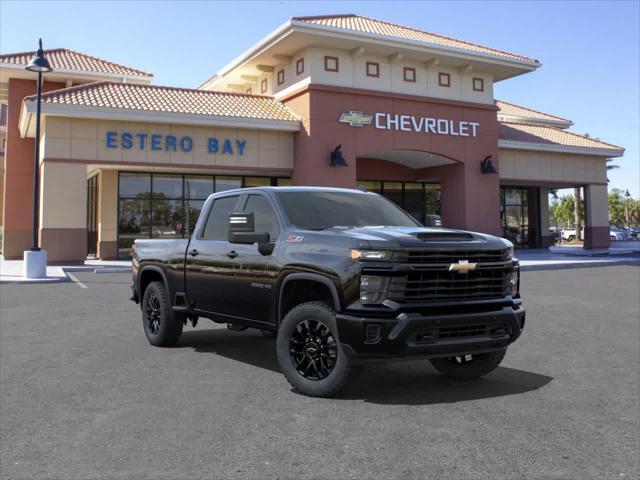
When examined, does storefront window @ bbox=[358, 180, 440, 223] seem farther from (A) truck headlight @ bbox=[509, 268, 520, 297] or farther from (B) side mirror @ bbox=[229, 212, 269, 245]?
(B) side mirror @ bbox=[229, 212, 269, 245]

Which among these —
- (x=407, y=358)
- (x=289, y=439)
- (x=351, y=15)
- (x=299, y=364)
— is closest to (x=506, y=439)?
(x=407, y=358)

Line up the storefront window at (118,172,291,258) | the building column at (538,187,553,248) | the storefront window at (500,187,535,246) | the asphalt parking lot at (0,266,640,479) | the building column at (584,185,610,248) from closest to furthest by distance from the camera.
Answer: the asphalt parking lot at (0,266,640,479) → the storefront window at (118,172,291,258) → the building column at (584,185,610,248) → the storefront window at (500,187,535,246) → the building column at (538,187,553,248)

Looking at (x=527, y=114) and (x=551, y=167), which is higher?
(x=527, y=114)

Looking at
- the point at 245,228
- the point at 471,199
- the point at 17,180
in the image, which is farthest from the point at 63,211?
the point at 245,228

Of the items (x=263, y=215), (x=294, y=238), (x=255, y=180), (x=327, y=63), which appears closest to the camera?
(x=294, y=238)

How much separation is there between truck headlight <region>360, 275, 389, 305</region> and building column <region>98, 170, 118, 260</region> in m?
25.2

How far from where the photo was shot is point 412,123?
28.5 meters

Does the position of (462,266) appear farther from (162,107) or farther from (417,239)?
(162,107)

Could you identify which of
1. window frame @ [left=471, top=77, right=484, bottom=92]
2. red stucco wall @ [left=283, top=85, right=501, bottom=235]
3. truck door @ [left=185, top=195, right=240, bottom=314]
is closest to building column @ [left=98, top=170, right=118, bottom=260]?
red stucco wall @ [left=283, top=85, right=501, bottom=235]

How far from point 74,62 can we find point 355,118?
15.1 metres

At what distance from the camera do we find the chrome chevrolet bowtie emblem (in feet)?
17.4

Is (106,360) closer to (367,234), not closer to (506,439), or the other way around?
(367,234)

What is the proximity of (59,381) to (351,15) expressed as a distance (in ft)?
96.0

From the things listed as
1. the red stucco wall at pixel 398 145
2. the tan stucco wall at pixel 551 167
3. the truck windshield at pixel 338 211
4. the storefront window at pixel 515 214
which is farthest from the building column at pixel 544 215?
the truck windshield at pixel 338 211
